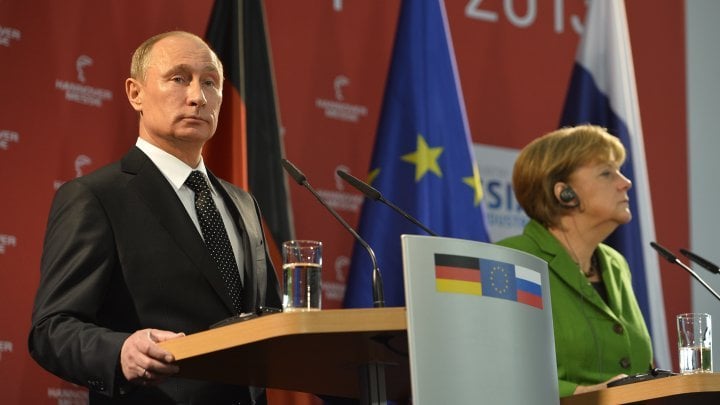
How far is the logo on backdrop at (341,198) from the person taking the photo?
5.30 meters

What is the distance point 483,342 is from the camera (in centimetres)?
235

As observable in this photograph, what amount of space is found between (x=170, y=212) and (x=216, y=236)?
0.45 feet

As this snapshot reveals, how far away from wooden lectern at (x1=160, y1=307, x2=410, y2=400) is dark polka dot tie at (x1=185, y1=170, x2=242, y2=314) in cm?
31

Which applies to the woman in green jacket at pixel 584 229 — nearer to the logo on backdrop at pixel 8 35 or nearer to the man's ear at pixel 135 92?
the man's ear at pixel 135 92

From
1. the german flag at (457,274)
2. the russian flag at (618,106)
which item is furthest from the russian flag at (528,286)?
the russian flag at (618,106)

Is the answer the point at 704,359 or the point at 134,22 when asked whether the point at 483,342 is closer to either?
the point at 704,359

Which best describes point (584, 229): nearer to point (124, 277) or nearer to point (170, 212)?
point (170, 212)

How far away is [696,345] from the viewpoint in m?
3.27

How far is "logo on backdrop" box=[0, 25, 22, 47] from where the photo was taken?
4.50m

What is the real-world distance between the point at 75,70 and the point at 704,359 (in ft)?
8.69

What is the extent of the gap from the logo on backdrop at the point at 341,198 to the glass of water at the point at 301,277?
8.96ft

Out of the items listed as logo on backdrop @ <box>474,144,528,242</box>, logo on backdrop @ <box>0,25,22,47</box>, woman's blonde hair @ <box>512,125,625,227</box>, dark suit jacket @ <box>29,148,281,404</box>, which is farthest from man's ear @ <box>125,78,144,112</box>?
logo on backdrop @ <box>474,144,528,242</box>

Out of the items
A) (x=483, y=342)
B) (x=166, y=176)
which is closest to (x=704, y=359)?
(x=483, y=342)

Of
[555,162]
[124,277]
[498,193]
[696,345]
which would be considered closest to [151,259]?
[124,277]
